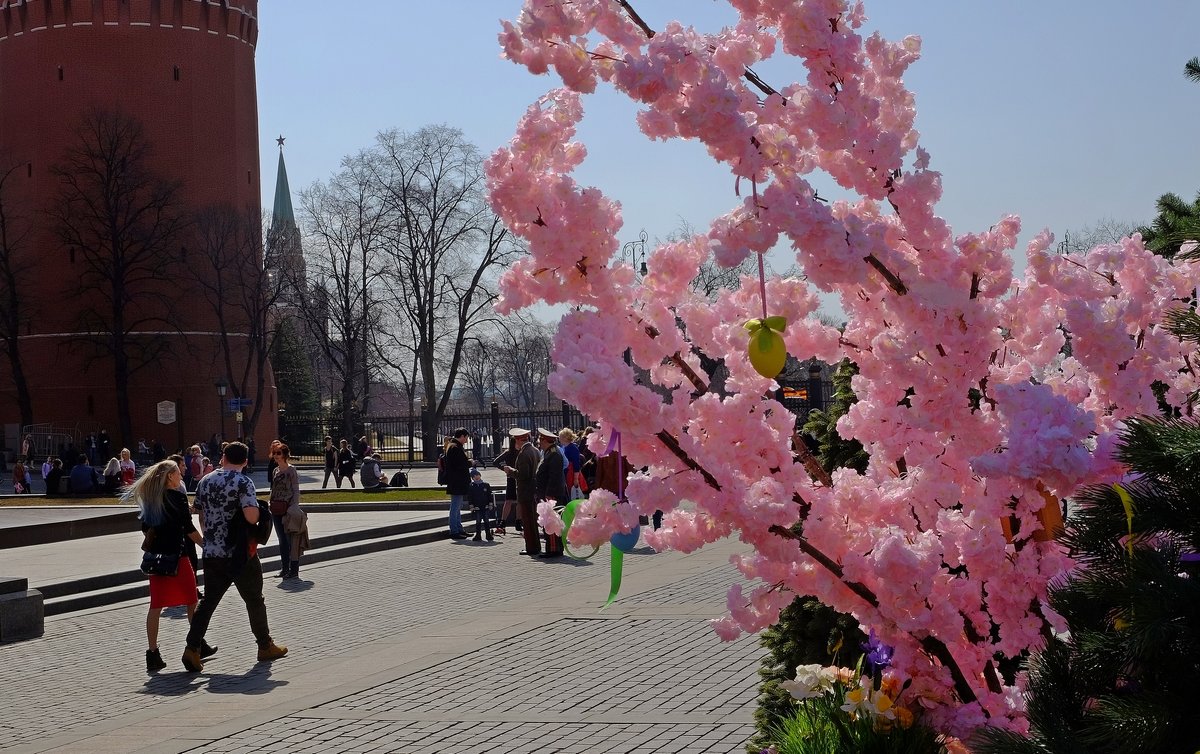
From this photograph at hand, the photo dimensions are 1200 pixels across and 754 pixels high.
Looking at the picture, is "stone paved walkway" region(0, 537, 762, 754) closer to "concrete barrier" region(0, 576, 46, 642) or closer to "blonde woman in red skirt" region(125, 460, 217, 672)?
"concrete barrier" region(0, 576, 46, 642)

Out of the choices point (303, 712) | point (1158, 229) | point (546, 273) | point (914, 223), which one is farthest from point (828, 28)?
point (1158, 229)

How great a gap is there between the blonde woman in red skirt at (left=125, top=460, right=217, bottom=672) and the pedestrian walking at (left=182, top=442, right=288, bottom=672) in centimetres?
28

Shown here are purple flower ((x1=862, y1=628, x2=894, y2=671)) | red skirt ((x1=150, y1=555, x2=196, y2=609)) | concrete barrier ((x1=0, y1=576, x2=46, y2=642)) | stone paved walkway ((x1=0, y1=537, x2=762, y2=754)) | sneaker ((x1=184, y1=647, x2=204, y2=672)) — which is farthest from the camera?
concrete barrier ((x1=0, y1=576, x2=46, y2=642))

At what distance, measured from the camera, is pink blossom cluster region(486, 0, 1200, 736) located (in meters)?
3.60

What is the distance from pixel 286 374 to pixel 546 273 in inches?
2791

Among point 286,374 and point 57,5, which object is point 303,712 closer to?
point 57,5

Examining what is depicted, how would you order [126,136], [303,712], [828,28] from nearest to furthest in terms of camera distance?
[828,28], [303,712], [126,136]

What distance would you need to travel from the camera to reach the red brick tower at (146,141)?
55.0 meters

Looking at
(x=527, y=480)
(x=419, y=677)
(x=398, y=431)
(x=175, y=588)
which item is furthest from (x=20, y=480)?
(x=419, y=677)

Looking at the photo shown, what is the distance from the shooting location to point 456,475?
2164 centimetres

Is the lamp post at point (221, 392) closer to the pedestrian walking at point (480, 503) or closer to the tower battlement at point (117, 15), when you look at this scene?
the tower battlement at point (117, 15)

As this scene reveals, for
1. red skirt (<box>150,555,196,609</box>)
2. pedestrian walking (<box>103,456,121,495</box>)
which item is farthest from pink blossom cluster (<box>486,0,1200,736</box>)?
pedestrian walking (<box>103,456,121,495</box>)

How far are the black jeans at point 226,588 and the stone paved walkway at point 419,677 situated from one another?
0.32 metres

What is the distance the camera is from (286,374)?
72875 millimetres
